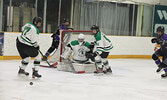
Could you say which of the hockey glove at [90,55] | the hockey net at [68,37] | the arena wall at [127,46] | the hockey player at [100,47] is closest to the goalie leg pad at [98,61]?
the hockey player at [100,47]

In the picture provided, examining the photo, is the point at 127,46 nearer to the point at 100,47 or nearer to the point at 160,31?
the point at 160,31

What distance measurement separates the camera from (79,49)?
694cm

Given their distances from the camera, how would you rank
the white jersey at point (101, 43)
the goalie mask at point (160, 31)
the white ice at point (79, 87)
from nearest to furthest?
1. the white ice at point (79, 87)
2. the white jersey at point (101, 43)
3. the goalie mask at point (160, 31)

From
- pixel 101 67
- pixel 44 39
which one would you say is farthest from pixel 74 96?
pixel 44 39

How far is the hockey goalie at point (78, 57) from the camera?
6.87 meters

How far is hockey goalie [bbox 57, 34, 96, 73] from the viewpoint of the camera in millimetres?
6870

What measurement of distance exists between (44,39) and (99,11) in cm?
322

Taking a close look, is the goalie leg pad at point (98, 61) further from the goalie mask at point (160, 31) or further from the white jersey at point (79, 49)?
the goalie mask at point (160, 31)

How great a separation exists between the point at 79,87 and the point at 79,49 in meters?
1.89

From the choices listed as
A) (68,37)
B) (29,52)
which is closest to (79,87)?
(29,52)

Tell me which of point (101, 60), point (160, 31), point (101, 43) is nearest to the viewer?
point (101, 43)

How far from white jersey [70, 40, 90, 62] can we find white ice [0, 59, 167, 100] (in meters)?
0.46

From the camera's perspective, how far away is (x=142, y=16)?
13188mm

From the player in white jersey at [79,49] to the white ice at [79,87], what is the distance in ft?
1.45
